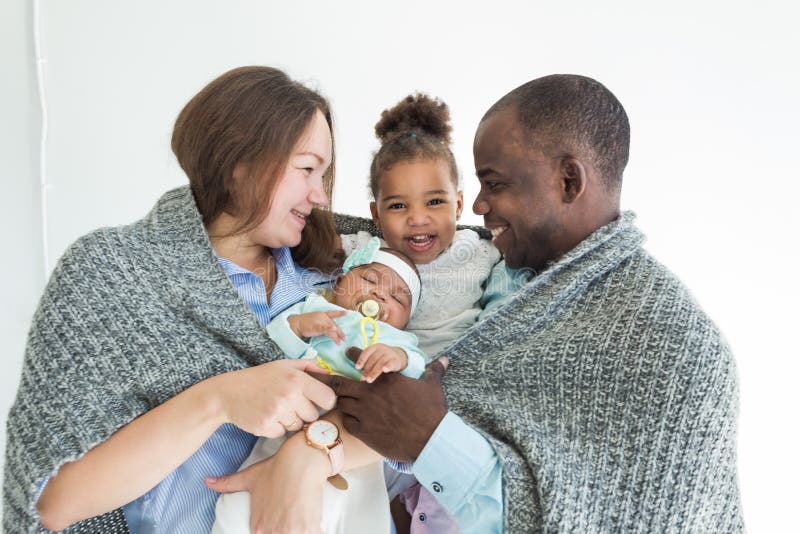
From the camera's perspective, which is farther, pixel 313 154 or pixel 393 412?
pixel 313 154

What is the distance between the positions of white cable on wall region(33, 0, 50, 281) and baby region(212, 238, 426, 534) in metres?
1.72

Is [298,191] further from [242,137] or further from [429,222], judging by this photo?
[429,222]

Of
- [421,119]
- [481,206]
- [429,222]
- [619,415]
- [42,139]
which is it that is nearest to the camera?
[619,415]

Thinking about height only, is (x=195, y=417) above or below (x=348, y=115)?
below

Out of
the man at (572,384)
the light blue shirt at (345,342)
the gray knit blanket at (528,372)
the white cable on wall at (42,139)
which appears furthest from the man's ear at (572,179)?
the white cable on wall at (42,139)

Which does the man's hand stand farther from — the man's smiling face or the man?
the man's smiling face

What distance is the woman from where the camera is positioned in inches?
51.1

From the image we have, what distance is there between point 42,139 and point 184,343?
186 centimetres

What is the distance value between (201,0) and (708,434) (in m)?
2.71

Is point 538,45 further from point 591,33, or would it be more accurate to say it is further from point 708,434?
point 708,434

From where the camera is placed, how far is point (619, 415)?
1.25m

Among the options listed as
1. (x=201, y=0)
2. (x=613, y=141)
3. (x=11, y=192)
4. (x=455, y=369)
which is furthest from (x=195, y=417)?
(x=201, y=0)

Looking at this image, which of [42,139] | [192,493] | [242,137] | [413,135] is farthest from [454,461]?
[42,139]

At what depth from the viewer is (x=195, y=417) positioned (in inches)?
51.3
